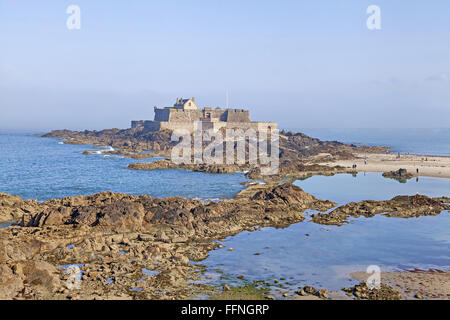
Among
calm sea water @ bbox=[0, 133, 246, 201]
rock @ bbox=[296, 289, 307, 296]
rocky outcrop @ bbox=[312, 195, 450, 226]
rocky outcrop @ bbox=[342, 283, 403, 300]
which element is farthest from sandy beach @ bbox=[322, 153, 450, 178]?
rock @ bbox=[296, 289, 307, 296]

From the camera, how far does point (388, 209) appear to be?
30766mm

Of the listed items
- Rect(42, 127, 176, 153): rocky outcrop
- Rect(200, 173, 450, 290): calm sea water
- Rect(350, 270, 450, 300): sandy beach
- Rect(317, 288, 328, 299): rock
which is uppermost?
Rect(42, 127, 176, 153): rocky outcrop

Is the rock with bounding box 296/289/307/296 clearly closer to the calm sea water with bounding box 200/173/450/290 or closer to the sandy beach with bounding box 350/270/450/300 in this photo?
the calm sea water with bounding box 200/173/450/290

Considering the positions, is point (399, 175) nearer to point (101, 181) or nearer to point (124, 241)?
point (101, 181)

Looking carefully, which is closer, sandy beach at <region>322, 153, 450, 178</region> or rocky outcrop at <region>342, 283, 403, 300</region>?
rocky outcrop at <region>342, 283, 403, 300</region>

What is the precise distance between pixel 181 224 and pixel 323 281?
10056mm

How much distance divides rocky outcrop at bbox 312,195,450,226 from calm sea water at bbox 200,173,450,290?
938 mm

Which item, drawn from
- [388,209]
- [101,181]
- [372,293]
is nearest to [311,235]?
[372,293]

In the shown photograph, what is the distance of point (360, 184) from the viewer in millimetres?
43375

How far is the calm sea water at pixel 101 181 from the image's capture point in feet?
124

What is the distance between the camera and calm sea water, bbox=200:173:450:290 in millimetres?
17703

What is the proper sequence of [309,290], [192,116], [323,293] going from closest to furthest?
[323,293], [309,290], [192,116]

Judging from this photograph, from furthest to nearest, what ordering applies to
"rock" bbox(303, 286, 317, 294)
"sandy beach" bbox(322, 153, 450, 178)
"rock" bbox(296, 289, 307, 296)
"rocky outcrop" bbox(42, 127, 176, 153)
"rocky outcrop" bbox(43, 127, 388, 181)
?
"rocky outcrop" bbox(42, 127, 176, 153) → "rocky outcrop" bbox(43, 127, 388, 181) → "sandy beach" bbox(322, 153, 450, 178) → "rock" bbox(303, 286, 317, 294) → "rock" bbox(296, 289, 307, 296)

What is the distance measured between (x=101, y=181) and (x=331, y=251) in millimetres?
30812
